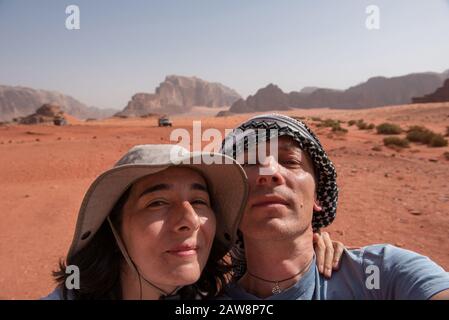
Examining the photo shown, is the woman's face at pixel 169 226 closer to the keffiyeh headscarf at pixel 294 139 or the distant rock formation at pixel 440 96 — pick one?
the keffiyeh headscarf at pixel 294 139

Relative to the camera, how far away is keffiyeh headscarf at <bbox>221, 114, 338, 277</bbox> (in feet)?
7.43

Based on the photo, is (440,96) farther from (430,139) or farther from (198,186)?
(198,186)

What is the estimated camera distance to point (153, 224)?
165 cm

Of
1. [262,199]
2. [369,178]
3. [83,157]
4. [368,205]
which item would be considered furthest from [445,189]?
[83,157]

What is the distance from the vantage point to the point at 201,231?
1.75 metres

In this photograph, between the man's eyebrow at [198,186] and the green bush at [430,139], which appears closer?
the man's eyebrow at [198,186]

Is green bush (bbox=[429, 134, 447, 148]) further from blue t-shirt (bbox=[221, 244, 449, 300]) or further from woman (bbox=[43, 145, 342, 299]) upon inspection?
woman (bbox=[43, 145, 342, 299])

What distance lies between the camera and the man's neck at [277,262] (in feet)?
6.96

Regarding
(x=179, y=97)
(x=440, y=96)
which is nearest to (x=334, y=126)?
(x=440, y=96)

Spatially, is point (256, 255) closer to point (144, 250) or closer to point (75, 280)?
point (144, 250)

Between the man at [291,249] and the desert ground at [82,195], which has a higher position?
the man at [291,249]

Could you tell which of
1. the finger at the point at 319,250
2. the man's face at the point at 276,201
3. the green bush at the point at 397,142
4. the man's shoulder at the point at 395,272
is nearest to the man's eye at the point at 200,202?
the man's face at the point at 276,201

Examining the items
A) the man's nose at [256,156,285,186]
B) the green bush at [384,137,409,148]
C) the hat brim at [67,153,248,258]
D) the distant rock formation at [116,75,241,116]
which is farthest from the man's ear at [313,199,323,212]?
the distant rock formation at [116,75,241,116]

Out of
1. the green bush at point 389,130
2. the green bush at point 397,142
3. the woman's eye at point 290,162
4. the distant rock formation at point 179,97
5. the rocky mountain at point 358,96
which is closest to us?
the woman's eye at point 290,162
